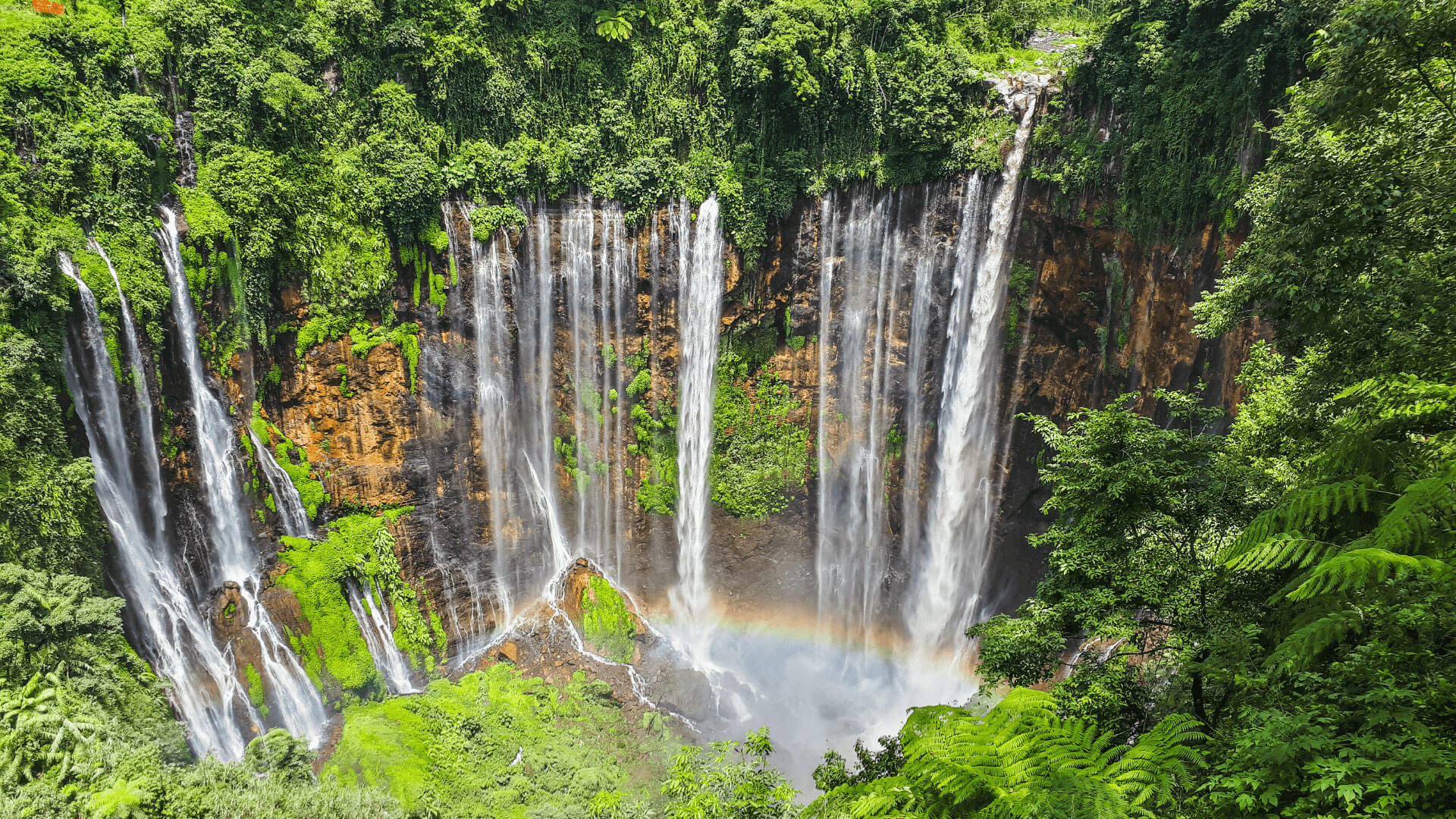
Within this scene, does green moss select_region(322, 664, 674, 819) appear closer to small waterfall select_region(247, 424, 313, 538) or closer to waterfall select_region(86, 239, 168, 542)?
small waterfall select_region(247, 424, 313, 538)

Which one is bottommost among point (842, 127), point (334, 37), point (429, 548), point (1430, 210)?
point (429, 548)

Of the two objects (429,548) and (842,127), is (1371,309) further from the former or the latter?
(429,548)

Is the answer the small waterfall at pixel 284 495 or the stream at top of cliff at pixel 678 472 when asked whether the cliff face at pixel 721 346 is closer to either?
the stream at top of cliff at pixel 678 472

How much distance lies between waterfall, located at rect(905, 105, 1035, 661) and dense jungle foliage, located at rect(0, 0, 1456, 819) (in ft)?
5.02

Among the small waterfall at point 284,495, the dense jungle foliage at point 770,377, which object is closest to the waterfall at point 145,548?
the dense jungle foliage at point 770,377

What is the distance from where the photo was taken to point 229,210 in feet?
51.3

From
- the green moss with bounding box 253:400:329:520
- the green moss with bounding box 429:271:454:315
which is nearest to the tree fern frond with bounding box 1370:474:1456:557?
the green moss with bounding box 429:271:454:315

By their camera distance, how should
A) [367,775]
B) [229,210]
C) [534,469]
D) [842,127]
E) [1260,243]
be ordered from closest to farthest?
[1260,243] < [367,775] < [229,210] < [842,127] < [534,469]

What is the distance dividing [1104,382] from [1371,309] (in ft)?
45.2

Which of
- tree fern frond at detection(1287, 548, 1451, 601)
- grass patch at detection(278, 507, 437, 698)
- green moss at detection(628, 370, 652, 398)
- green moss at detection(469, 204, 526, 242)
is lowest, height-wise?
grass patch at detection(278, 507, 437, 698)

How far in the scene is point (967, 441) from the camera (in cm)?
1889

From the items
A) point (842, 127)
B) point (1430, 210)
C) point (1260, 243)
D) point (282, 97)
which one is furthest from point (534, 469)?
point (1430, 210)

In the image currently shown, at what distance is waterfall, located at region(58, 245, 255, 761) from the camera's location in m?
13.6

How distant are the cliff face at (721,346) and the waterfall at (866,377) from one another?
0.09 meters
